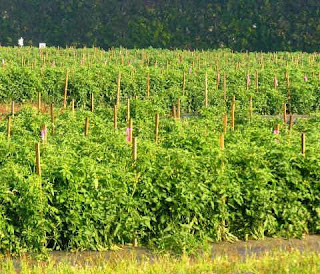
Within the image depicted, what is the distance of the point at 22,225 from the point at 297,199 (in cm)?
393

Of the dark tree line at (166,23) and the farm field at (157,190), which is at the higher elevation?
the dark tree line at (166,23)

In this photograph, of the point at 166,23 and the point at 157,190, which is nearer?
the point at 157,190

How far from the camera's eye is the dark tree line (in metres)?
61.0

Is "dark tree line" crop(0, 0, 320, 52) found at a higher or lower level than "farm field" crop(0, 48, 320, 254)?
higher

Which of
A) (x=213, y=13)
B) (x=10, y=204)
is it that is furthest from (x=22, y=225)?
(x=213, y=13)

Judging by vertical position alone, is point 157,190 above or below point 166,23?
below

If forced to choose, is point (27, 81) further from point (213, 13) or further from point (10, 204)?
point (213, 13)

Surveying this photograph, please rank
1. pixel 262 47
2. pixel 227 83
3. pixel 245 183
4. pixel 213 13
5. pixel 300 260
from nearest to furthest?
1. pixel 300 260
2. pixel 245 183
3. pixel 227 83
4. pixel 262 47
5. pixel 213 13

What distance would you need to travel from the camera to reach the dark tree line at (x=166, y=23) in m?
61.0

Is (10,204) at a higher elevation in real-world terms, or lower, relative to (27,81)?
lower

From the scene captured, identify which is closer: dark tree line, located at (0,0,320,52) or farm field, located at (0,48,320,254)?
farm field, located at (0,48,320,254)

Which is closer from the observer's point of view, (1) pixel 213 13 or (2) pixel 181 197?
(2) pixel 181 197

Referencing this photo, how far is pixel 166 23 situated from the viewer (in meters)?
64.2

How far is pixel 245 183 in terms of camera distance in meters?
11.1
